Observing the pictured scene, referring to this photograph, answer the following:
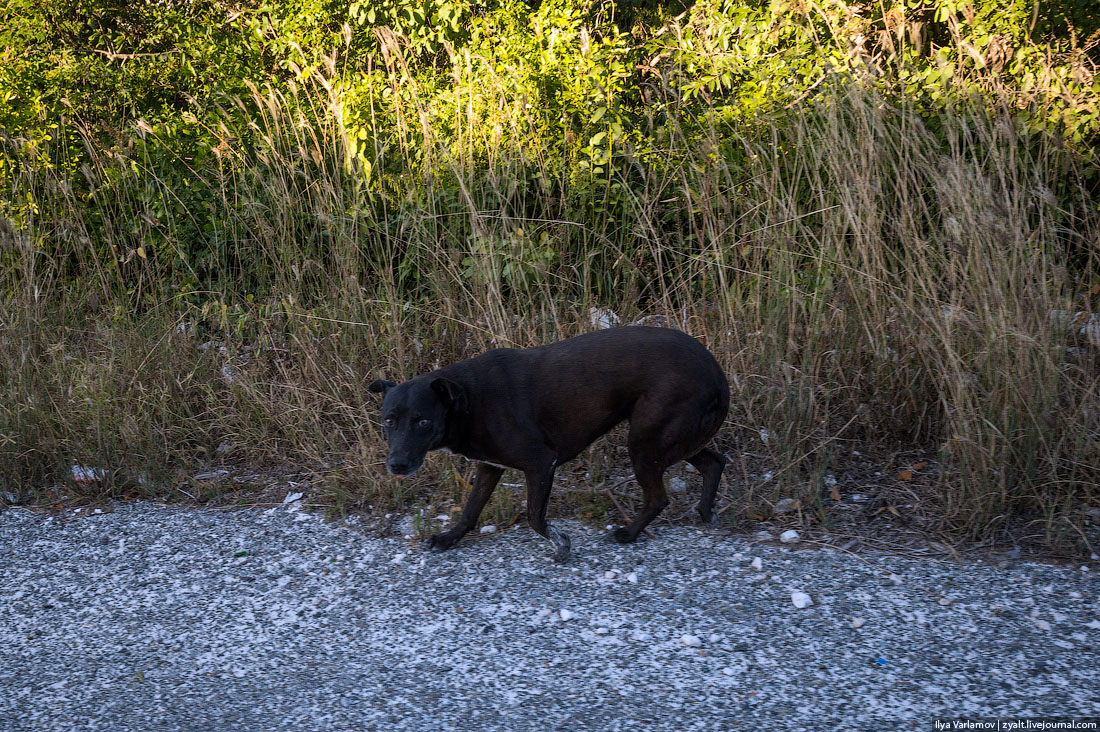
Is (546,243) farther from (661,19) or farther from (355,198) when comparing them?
(661,19)

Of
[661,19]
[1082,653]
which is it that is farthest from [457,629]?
[661,19]

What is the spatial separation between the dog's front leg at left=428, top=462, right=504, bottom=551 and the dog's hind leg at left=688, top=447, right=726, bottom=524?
3.13 feet

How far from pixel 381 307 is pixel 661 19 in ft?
12.7

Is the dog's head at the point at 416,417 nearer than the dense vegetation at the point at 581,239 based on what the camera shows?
Yes

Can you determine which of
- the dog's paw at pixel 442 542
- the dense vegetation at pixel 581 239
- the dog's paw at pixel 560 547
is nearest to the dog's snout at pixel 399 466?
the dog's paw at pixel 442 542

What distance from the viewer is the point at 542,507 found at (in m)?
3.99

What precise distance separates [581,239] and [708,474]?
212 centimetres

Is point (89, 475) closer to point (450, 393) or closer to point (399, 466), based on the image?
point (399, 466)

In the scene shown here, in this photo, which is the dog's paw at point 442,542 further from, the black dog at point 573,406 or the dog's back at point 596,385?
the dog's back at point 596,385

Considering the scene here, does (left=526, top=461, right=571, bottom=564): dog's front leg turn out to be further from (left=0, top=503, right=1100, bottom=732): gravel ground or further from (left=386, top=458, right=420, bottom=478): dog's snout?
(left=386, top=458, right=420, bottom=478): dog's snout

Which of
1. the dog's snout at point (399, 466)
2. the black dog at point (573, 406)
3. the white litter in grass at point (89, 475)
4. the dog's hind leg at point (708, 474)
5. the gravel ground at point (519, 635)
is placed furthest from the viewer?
the white litter in grass at point (89, 475)

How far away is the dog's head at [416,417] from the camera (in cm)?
369

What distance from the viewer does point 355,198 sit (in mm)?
5691

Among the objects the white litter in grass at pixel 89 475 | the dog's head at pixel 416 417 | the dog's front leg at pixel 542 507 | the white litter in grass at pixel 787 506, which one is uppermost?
the dog's head at pixel 416 417
